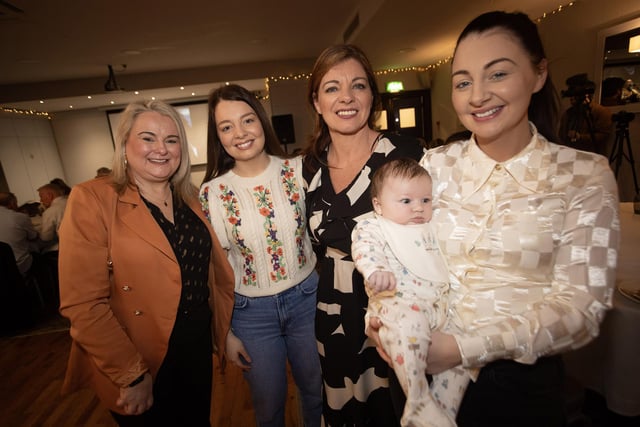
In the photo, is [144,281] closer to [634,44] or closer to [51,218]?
[51,218]

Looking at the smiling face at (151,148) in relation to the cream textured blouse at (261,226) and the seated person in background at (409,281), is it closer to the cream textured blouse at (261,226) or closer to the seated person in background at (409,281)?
the cream textured blouse at (261,226)

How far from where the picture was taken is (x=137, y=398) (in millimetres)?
1426

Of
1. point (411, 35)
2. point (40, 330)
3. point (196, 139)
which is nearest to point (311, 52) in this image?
point (411, 35)

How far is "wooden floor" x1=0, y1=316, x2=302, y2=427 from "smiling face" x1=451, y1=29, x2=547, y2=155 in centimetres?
232

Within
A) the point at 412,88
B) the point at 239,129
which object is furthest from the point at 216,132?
the point at 412,88

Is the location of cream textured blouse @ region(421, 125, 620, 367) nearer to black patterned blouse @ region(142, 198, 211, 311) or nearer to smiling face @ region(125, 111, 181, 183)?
black patterned blouse @ region(142, 198, 211, 311)

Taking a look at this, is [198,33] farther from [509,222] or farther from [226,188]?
[509,222]

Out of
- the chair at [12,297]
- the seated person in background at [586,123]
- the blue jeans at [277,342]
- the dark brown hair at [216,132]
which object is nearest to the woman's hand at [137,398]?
the blue jeans at [277,342]

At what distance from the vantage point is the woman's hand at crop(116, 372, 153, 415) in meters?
1.40

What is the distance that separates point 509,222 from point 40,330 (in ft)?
18.4

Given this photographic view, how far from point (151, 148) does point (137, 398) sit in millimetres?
1113

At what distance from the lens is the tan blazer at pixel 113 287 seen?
1.34 metres

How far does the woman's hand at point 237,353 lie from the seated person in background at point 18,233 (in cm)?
426

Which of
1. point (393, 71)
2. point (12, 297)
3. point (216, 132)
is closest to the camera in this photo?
point (216, 132)
